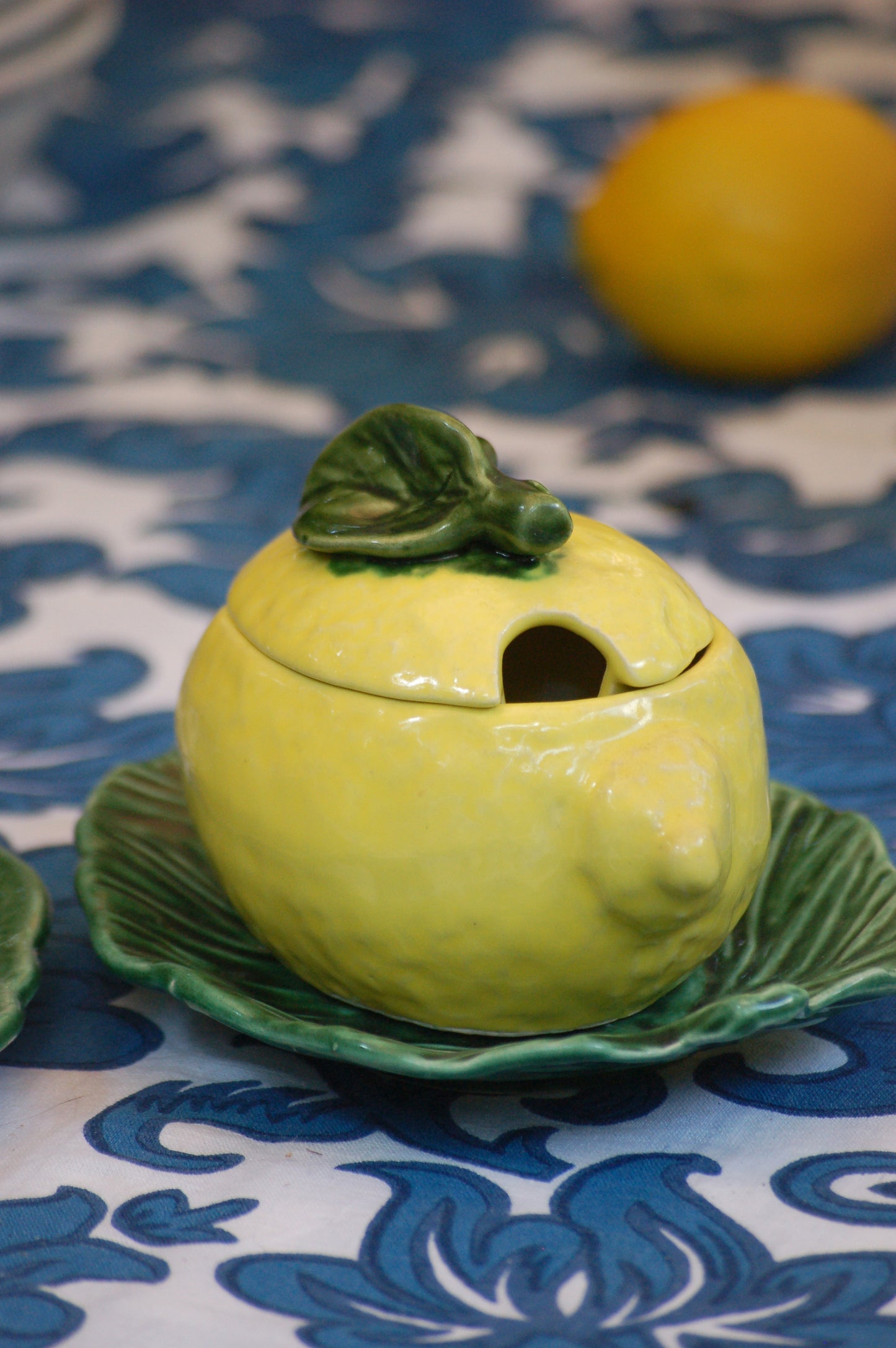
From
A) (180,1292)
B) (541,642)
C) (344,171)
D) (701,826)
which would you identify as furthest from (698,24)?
→ (180,1292)

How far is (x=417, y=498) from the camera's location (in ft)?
1.65

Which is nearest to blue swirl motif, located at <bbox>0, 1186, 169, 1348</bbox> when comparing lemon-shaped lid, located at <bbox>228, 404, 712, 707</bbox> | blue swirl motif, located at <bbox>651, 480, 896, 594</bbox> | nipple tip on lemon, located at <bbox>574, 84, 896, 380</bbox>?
lemon-shaped lid, located at <bbox>228, 404, 712, 707</bbox>

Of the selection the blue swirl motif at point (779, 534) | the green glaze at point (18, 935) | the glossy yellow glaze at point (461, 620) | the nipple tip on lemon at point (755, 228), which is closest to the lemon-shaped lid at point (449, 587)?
the glossy yellow glaze at point (461, 620)

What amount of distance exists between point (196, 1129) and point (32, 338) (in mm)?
1041

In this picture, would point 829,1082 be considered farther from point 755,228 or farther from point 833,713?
point 755,228

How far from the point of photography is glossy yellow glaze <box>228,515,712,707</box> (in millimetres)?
450

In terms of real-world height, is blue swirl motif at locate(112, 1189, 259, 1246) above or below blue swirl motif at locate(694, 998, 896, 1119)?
above

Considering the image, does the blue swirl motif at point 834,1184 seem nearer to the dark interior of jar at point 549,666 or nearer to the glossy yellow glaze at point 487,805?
the glossy yellow glaze at point 487,805

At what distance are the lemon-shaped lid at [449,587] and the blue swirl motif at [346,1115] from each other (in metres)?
0.13

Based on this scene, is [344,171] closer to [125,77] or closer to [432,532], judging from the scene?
[125,77]

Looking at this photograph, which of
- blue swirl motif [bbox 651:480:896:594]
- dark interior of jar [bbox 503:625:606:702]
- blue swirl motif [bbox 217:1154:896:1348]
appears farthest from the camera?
blue swirl motif [bbox 651:480:896:594]

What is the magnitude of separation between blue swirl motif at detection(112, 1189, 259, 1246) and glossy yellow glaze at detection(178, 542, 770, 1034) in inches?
3.0

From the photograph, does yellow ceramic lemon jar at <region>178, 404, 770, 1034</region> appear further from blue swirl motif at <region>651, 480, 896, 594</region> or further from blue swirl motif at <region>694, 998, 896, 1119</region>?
blue swirl motif at <region>651, 480, 896, 594</region>

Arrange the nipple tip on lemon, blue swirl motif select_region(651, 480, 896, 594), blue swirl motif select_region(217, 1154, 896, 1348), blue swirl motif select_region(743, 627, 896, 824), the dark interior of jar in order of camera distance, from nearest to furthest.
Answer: blue swirl motif select_region(217, 1154, 896, 1348)
the dark interior of jar
blue swirl motif select_region(743, 627, 896, 824)
blue swirl motif select_region(651, 480, 896, 594)
the nipple tip on lemon
